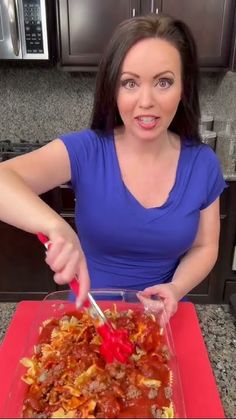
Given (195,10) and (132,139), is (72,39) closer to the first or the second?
(195,10)

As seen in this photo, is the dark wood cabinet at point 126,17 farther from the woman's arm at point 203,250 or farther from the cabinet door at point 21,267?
the woman's arm at point 203,250

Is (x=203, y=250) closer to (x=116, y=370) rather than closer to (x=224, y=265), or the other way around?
(x=116, y=370)

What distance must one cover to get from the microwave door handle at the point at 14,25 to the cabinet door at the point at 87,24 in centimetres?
24

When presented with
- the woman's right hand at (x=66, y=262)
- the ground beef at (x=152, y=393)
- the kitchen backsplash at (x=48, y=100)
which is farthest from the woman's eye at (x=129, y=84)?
the kitchen backsplash at (x=48, y=100)

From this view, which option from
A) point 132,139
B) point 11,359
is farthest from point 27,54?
point 11,359

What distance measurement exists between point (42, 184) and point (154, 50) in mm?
429

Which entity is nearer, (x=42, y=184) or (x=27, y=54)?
(x=42, y=184)

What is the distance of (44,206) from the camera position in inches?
29.3

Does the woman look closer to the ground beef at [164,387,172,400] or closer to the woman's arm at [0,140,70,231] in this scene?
the woman's arm at [0,140,70,231]

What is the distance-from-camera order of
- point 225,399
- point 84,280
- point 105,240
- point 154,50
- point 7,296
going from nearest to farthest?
point 84,280 → point 225,399 → point 154,50 → point 105,240 → point 7,296

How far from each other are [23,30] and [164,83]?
140 centimetres

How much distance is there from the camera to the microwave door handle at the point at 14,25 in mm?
1920

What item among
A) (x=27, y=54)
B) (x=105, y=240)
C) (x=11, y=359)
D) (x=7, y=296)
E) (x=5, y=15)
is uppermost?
(x=5, y=15)

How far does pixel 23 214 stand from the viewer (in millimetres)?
744
